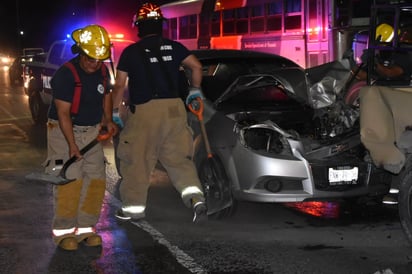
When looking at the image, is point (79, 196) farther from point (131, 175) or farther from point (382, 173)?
point (382, 173)

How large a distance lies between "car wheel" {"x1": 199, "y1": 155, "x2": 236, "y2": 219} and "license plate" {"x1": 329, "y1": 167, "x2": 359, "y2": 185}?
95 centimetres

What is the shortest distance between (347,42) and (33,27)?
2630 inches

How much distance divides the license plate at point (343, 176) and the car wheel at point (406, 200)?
68cm

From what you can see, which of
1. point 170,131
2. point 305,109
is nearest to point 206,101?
point 170,131

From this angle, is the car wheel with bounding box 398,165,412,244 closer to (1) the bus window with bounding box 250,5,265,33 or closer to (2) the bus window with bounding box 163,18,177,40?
(1) the bus window with bounding box 250,5,265,33

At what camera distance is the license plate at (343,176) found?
5520 mm

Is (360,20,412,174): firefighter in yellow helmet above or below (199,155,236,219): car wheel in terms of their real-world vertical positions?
above

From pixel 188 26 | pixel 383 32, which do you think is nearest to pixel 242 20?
pixel 188 26

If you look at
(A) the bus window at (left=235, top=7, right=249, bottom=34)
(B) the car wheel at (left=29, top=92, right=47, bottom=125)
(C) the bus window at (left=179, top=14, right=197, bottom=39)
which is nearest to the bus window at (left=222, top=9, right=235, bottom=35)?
(A) the bus window at (left=235, top=7, right=249, bottom=34)

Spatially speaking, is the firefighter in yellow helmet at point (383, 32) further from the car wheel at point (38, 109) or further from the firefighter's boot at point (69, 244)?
the car wheel at point (38, 109)

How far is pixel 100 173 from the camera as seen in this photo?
520 centimetres

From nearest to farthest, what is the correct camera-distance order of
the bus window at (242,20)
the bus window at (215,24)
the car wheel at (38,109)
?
the car wheel at (38,109) < the bus window at (242,20) < the bus window at (215,24)

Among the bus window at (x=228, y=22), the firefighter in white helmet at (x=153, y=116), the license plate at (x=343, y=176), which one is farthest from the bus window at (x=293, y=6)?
the license plate at (x=343, y=176)

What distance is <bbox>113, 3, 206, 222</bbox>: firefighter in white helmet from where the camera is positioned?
5539mm
